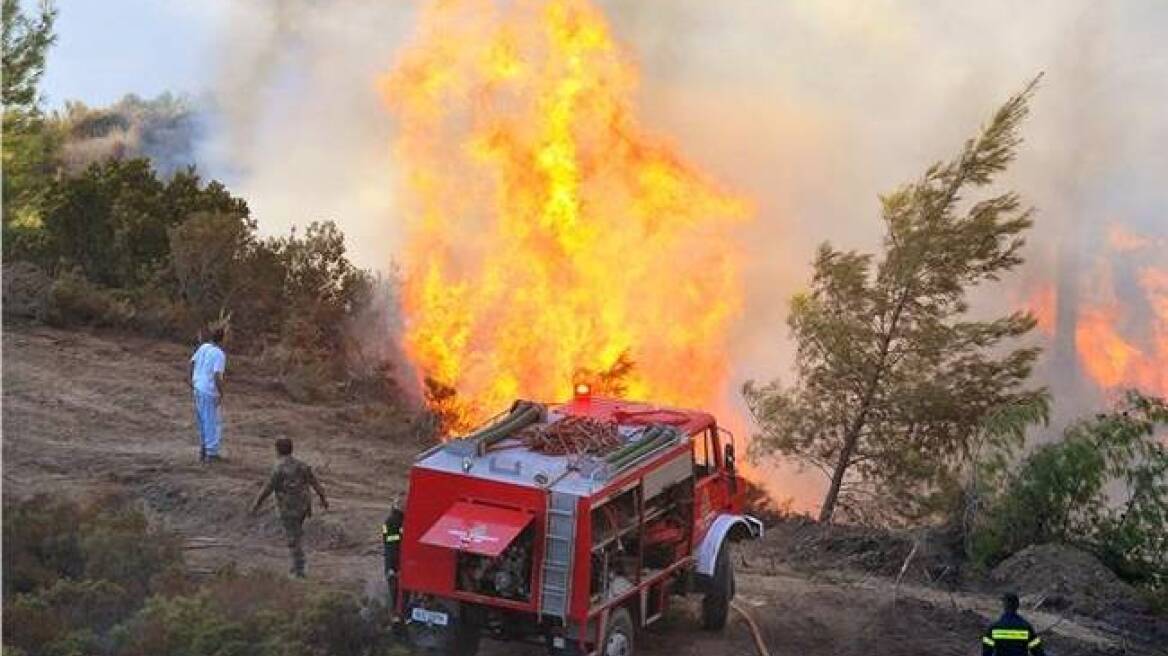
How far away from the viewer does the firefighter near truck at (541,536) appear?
397 inches

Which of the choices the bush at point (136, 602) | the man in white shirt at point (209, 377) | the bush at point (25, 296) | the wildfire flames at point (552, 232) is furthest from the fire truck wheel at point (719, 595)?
the bush at point (25, 296)

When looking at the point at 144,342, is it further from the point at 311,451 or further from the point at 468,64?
the point at 468,64

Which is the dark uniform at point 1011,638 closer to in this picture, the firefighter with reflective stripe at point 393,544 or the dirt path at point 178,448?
the firefighter with reflective stripe at point 393,544

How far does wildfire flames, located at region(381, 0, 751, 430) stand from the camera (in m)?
21.6

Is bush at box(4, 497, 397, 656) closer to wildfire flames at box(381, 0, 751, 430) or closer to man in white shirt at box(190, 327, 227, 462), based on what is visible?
man in white shirt at box(190, 327, 227, 462)

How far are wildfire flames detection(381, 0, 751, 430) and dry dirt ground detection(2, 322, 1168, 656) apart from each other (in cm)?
268

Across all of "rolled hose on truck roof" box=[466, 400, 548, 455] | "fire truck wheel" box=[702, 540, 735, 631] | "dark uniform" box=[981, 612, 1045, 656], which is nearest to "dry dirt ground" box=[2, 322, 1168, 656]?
"fire truck wheel" box=[702, 540, 735, 631]

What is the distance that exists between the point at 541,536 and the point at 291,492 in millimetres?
3213

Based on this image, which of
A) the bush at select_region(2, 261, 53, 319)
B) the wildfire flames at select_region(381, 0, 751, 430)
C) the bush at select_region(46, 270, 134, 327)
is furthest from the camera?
the wildfire flames at select_region(381, 0, 751, 430)

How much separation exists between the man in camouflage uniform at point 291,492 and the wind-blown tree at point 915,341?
945 cm

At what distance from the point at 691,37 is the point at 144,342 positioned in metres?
16.2

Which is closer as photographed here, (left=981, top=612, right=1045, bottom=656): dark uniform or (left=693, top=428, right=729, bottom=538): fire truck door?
(left=981, top=612, right=1045, bottom=656): dark uniform

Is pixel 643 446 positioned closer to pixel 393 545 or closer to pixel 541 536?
pixel 541 536

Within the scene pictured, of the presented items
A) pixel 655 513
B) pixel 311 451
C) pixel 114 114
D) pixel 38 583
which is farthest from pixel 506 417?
pixel 114 114
